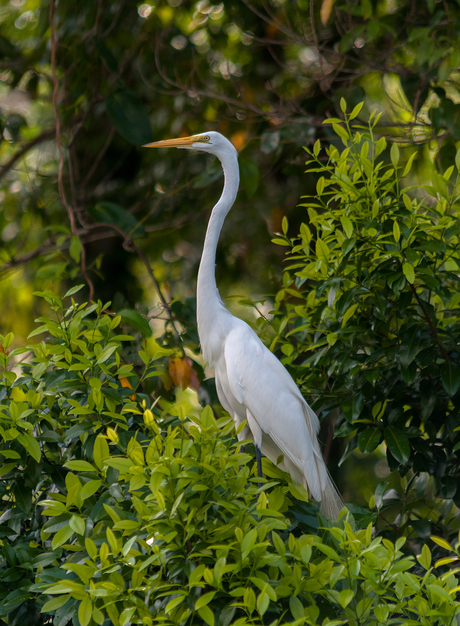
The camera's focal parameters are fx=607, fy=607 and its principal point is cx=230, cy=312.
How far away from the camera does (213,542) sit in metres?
1.21

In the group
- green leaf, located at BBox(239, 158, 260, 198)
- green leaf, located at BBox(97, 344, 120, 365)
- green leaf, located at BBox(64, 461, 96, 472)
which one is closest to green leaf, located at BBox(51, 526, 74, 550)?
green leaf, located at BBox(64, 461, 96, 472)

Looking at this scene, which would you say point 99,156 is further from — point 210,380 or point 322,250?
point 322,250

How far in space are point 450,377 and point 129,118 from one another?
2026 millimetres

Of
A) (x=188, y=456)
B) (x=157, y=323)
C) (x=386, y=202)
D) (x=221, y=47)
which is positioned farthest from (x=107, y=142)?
(x=188, y=456)

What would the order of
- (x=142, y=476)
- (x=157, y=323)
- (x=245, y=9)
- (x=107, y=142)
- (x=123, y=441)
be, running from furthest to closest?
(x=157, y=323) < (x=107, y=142) < (x=245, y=9) < (x=123, y=441) < (x=142, y=476)

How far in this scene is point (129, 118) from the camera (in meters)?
3.00

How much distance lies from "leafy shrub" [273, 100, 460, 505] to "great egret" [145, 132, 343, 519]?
6.1 inches

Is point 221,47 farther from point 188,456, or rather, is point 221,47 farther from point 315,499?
point 188,456

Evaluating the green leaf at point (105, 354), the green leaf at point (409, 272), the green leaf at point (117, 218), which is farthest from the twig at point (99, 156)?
the green leaf at point (409, 272)

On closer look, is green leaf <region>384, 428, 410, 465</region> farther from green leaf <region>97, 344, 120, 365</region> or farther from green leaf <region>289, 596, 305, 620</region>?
green leaf <region>97, 344, 120, 365</region>

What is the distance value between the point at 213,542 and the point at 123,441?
455 mm

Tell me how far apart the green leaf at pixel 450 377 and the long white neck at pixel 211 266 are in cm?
86

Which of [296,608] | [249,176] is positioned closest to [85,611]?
[296,608]

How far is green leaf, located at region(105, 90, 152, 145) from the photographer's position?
2.96m
